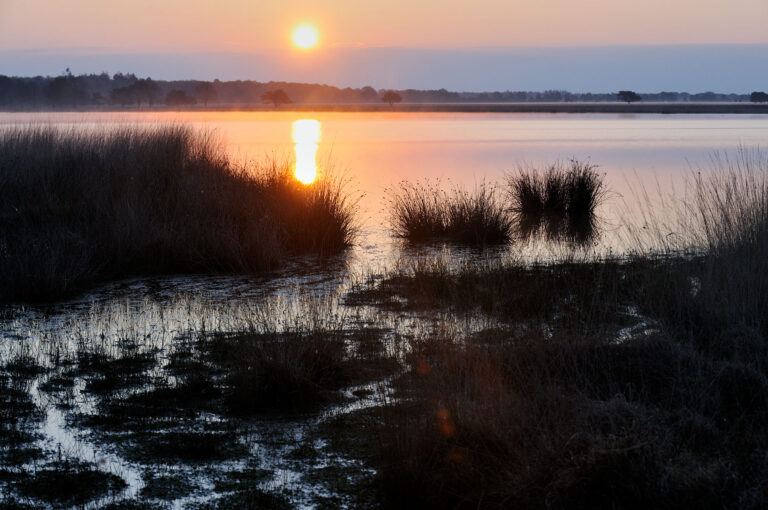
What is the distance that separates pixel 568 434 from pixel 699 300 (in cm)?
324

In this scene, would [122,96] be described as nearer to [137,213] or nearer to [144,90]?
[144,90]

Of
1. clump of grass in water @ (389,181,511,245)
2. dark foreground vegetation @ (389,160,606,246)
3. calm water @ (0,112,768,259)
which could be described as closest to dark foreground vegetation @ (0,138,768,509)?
clump of grass in water @ (389,181,511,245)

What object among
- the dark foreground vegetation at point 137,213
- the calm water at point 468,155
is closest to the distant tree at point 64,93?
the calm water at point 468,155

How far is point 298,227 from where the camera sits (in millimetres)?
12086

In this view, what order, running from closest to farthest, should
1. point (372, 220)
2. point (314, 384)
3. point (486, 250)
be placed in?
point (314, 384) < point (486, 250) < point (372, 220)

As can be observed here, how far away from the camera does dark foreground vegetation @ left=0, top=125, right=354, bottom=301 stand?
374 inches

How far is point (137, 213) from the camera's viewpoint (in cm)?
1110

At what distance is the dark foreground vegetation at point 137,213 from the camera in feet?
31.2

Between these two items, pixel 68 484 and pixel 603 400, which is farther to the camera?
pixel 603 400

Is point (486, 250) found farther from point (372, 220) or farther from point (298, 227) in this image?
point (372, 220)

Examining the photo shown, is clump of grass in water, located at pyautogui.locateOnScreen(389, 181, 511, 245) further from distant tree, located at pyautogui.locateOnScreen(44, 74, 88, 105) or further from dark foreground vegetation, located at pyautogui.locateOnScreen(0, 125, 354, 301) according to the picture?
distant tree, located at pyautogui.locateOnScreen(44, 74, 88, 105)

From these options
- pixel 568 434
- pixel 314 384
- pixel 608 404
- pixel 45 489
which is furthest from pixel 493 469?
pixel 45 489

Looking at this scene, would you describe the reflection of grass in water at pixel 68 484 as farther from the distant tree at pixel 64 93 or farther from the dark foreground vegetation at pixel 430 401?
the distant tree at pixel 64 93

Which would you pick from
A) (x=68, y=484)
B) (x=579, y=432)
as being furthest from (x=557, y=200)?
(x=68, y=484)
